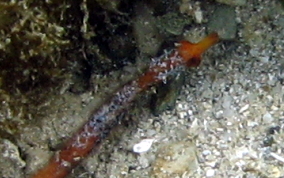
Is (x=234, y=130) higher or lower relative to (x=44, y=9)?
lower

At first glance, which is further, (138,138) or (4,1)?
(138,138)

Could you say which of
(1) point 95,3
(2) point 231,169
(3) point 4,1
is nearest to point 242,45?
(2) point 231,169

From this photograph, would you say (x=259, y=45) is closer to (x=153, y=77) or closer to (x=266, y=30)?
(x=266, y=30)

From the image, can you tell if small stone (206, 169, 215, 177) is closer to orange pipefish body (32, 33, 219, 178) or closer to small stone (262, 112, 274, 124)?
small stone (262, 112, 274, 124)

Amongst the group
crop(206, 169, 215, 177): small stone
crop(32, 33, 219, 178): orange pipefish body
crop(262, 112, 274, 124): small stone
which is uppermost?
crop(32, 33, 219, 178): orange pipefish body

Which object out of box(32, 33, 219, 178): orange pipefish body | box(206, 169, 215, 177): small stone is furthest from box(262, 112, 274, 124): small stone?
box(32, 33, 219, 178): orange pipefish body

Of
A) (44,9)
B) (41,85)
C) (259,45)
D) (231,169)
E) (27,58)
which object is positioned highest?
(44,9)

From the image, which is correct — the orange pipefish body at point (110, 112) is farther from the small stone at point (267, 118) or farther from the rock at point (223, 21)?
the small stone at point (267, 118)

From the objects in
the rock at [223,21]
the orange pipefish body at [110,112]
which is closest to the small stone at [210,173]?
the orange pipefish body at [110,112]

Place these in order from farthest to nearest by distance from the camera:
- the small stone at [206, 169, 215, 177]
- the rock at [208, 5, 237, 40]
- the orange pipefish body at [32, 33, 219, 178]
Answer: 1. the rock at [208, 5, 237, 40]
2. the orange pipefish body at [32, 33, 219, 178]
3. the small stone at [206, 169, 215, 177]
